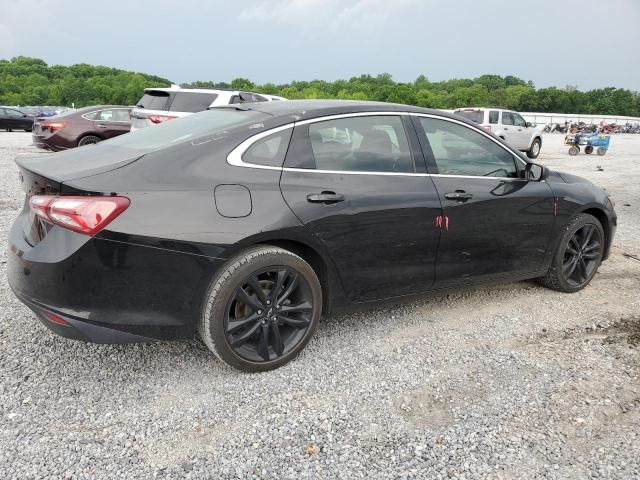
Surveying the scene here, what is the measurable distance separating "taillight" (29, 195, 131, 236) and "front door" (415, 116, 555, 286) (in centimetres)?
205

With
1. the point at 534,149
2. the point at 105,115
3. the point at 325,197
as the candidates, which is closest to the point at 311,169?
the point at 325,197

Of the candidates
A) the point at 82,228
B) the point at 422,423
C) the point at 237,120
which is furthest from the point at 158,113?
the point at 422,423

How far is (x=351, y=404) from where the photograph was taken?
2.79 metres

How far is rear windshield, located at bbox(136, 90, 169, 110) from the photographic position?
36.1ft

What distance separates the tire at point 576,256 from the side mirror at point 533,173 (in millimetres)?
516

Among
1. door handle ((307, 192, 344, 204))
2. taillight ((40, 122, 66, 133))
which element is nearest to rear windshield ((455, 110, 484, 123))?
taillight ((40, 122, 66, 133))

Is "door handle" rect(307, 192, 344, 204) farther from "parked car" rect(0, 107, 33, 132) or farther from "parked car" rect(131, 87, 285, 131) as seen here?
"parked car" rect(0, 107, 33, 132)

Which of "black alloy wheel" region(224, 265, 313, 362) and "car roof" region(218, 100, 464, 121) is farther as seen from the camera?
"car roof" region(218, 100, 464, 121)

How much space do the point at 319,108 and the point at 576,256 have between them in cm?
264

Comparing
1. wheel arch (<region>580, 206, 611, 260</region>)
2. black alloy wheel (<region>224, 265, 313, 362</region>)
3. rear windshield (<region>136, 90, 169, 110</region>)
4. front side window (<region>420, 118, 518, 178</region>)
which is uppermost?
rear windshield (<region>136, 90, 169, 110</region>)

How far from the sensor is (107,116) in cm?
1341

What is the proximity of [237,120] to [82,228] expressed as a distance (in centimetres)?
119

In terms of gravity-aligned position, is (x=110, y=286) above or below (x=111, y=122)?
below

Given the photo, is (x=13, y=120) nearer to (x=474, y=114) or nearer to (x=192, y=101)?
(x=192, y=101)
